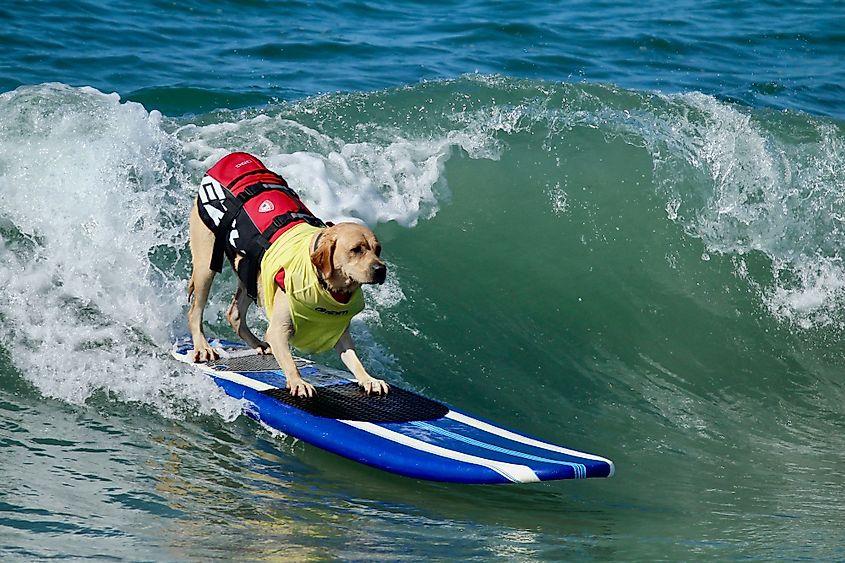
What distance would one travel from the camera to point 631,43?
51.0 feet

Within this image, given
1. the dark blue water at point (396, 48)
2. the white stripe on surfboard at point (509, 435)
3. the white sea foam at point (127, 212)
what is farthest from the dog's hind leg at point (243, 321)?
the dark blue water at point (396, 48)

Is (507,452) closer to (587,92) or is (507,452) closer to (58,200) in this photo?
(58,200)

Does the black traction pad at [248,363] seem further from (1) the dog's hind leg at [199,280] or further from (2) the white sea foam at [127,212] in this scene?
(2) the white sea foam at [127,212]

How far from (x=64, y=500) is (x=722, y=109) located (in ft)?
22.5

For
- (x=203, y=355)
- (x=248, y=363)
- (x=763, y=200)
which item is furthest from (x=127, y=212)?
(x=763, y=200)

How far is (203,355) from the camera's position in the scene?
262 inches

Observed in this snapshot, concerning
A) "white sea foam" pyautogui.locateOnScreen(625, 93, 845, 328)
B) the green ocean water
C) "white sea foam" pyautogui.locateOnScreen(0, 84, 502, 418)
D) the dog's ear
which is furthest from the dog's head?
"white sea foam" pyautogui.locateOnScreen(625, 93, 845, 328)

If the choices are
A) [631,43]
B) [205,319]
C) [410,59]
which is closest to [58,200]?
[205,319]

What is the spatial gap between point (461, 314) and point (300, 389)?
2350 millimetres

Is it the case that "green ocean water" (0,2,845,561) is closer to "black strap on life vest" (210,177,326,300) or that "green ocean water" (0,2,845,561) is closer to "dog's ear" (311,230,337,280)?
"black strap on life vest" (210,177,326,300)

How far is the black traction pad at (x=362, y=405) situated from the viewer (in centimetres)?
595

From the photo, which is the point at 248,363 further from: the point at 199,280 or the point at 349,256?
the point at 349,256

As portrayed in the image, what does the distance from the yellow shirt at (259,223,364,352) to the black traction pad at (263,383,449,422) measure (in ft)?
0.93

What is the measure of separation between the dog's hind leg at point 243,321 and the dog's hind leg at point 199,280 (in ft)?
0.65
